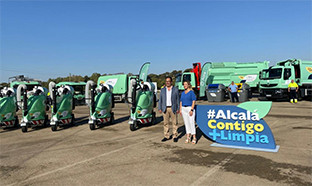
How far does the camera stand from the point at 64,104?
30.1 ft

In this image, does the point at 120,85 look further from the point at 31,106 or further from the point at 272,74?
the point at 272,74

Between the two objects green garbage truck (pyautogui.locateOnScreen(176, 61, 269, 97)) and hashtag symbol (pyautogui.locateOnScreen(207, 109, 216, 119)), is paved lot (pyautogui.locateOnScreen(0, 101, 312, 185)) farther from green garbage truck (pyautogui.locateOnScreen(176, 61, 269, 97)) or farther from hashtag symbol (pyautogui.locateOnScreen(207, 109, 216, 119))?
green garbage truck (pyautogui.locateOnScreen(176, 61, 269, 97))

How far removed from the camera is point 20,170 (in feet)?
15.3

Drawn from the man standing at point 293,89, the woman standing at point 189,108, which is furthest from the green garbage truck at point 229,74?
the woman standing at point 189,108

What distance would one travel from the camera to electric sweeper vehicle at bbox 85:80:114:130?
878cm

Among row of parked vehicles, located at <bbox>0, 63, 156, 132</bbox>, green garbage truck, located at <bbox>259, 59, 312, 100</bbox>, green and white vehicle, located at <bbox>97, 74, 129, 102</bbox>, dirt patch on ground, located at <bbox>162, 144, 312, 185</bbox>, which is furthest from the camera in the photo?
green and white vehicle, located at <bbox>97, 74, 129, 102</bbox>

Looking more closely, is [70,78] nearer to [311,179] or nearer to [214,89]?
[214,89]

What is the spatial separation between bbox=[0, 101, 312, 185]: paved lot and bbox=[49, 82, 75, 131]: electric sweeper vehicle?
1327 mm

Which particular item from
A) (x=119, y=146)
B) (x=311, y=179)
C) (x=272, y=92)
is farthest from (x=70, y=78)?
(x=311, y=179)

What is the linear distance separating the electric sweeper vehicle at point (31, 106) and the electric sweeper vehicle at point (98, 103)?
6.91 feet

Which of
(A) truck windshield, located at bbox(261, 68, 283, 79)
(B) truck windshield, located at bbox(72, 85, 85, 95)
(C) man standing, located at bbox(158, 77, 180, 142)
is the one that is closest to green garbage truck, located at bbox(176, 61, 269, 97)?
(A) truck windshield, located at bbox(261, 68, 283, 79)

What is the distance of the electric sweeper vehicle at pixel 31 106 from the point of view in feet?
28.4

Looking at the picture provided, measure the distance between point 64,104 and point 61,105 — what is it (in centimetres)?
15

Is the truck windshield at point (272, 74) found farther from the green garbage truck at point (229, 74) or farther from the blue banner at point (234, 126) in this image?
the blue banner at point (234, 126)
